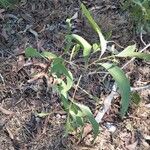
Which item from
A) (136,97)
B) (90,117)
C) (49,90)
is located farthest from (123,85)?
(49,90)

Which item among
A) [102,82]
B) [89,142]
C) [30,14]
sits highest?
[30,14]

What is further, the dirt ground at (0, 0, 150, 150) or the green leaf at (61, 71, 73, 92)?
the dirt ground at (0, 0, 150, 150)

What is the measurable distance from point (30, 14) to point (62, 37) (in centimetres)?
26

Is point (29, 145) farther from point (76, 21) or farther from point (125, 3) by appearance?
point (125, 3)

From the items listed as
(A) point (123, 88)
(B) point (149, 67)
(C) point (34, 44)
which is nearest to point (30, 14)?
(C) point (34, 44)

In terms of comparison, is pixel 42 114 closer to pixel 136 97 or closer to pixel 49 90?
pixel 49 90

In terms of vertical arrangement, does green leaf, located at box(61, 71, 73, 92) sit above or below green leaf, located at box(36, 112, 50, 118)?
above

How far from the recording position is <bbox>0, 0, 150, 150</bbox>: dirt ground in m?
2.11

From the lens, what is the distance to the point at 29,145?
6.81ft

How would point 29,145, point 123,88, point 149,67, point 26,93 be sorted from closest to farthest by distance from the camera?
point 123,88, point 29,145, point 26,93, point 149,67

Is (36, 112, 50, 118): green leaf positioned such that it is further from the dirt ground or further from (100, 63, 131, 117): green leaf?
(100, 63, 131, 117): green leaf

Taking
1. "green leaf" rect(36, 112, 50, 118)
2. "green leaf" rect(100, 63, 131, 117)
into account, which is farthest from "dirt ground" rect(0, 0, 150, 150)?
"green leaf" rect(100, 63, 131, 117)

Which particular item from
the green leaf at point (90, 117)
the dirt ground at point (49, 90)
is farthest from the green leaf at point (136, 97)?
the green leaf at point (90, 117)

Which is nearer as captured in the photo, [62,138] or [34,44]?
[62,138]
